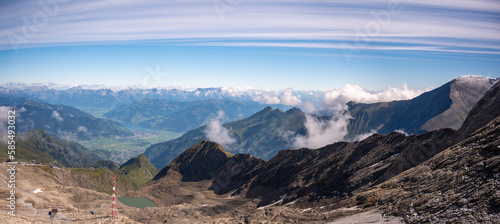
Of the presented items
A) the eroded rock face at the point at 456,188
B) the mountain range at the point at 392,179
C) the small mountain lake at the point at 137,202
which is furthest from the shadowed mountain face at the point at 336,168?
the small mountain lake at the point at 137,202

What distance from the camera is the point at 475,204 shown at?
36.7 m

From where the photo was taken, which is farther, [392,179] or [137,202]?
[137,202]

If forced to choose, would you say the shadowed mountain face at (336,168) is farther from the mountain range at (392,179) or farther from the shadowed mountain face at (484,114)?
the shadowed mountain face at (484,114)

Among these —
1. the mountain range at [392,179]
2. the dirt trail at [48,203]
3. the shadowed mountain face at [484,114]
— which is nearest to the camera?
the mountain range at [392,179]

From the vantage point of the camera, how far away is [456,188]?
42.3 m

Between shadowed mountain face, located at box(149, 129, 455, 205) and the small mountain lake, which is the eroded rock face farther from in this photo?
the small mountain lake

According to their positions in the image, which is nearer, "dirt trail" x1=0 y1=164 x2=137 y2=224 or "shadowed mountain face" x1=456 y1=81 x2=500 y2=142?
"shadowed mountain face" x1=456 y1=81 x2=500 y2=142

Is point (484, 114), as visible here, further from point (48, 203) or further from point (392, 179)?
point (48, 203)

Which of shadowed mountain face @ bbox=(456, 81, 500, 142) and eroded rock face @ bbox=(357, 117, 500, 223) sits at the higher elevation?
shadowed mountain face @ bbox=(456, 81, 500, 142)

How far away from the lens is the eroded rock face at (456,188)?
1435 inches

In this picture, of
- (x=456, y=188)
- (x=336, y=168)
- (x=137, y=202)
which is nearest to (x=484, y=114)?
(x=456, y=188)

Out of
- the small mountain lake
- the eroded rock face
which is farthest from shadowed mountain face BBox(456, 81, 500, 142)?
the small mountain lake

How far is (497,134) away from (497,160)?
9.06 metres

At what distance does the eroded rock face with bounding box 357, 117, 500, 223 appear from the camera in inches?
1435
